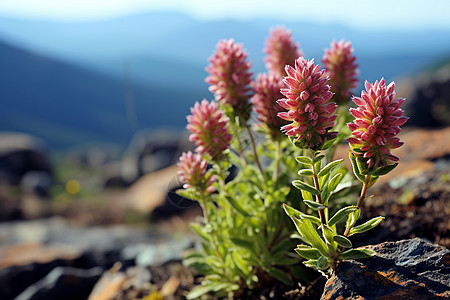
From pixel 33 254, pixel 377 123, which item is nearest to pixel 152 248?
pixel 33 254

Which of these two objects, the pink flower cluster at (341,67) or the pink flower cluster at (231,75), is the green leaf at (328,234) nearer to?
the pink flower cluster at (231,75)

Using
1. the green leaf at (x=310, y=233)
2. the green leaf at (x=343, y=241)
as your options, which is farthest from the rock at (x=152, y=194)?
the green leaf at (x=343, y=241)

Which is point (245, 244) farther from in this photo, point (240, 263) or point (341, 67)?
point (341, 67)

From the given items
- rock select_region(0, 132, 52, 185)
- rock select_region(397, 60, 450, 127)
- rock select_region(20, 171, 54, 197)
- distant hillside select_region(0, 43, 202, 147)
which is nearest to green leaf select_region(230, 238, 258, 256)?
rock select_region(397, 60, 450, 127)

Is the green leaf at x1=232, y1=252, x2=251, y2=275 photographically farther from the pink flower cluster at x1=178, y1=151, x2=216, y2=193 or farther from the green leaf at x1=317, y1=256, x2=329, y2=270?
the green leaf at x1=317, y1=256, x2=329, y2=270

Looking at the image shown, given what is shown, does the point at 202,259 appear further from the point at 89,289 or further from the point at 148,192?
the point at 148,192

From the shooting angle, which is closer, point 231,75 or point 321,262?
point 321,262

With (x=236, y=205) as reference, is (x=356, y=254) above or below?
below

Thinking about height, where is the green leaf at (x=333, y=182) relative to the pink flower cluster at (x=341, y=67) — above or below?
below
